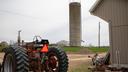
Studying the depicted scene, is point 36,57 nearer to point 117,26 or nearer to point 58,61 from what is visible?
point 58,61

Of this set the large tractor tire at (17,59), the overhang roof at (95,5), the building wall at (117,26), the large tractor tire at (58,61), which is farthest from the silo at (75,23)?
the large tractor tire at (17,59)

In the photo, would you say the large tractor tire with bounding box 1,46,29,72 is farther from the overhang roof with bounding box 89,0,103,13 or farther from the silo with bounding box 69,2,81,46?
the silo with bounding box 69,2,81,46

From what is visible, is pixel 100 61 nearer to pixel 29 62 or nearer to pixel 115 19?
pixel 115 19

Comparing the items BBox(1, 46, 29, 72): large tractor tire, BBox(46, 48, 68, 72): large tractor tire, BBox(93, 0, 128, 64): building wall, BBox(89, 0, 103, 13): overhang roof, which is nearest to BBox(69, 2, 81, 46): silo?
BBox(89, 0, 103, 13): overhang roof

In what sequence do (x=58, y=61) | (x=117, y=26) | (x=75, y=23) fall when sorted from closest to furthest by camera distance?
(x=58, y=61) → (x=117, y=26) → (x=75, y=23)

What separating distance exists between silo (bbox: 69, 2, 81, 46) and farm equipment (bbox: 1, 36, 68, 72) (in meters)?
62.3

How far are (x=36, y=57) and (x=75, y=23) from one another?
64581 millimetres

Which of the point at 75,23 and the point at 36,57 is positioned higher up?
the point at 75,23

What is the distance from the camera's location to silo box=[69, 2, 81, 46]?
73.9 meters

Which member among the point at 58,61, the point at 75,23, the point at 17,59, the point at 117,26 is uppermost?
the point at 75,23

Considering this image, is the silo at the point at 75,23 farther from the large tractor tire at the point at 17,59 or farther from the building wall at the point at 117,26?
the large tractor tire at the point at 17,59

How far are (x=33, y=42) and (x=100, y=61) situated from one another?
9815 millimetres

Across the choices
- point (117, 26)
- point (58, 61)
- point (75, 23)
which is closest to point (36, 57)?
point (58, 61)

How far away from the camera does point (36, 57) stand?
10.5 metres
